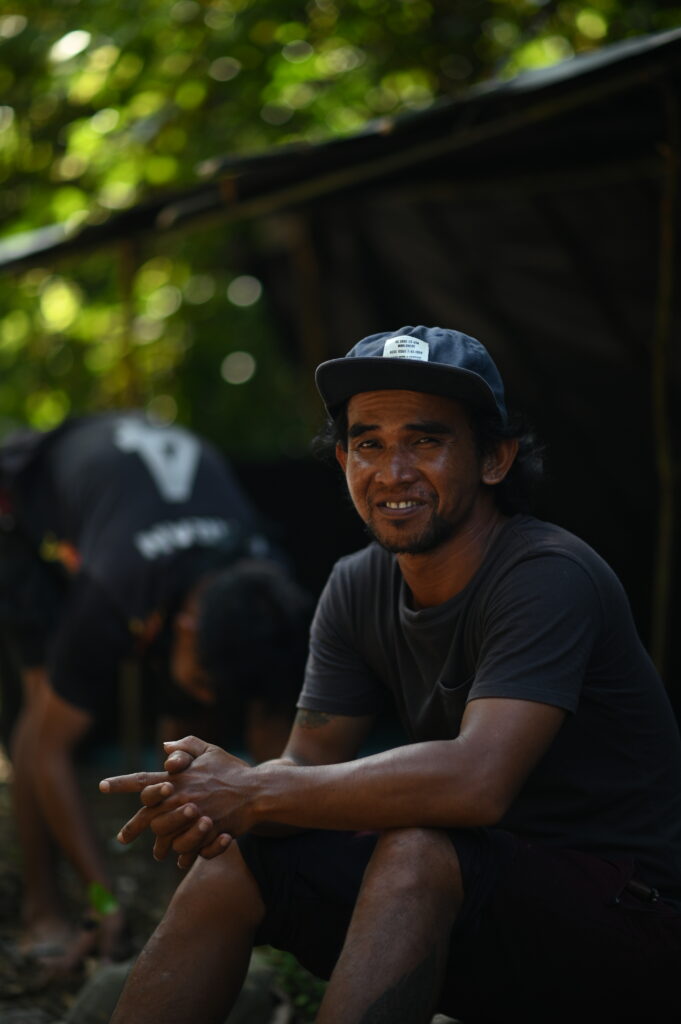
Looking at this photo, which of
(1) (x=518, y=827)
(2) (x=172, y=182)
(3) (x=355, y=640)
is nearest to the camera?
(1) (x=518, y=827)

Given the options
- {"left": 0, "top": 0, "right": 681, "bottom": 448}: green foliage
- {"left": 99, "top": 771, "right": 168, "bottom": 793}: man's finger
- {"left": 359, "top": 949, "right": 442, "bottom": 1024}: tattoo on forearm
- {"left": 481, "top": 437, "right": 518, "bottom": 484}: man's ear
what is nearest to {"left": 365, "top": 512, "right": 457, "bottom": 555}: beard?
{"left": 481, "top": 437, "right": 518, "bottom": 484}: man's ear

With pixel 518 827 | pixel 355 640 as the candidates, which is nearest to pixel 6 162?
pixel 355 640

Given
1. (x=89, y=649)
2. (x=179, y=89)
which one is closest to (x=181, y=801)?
(x=89, y=649)

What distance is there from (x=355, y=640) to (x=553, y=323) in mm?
3074

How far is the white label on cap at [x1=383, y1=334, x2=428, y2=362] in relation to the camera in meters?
2.37

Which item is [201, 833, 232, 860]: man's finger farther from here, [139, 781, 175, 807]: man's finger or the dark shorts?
the dark shorts

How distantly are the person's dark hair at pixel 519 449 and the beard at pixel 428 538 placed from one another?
16 centimetres

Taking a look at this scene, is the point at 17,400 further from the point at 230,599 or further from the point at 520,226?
the point at 230,599

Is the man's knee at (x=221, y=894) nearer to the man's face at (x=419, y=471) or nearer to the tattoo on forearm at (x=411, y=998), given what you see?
the tattoo on forearm at (x=411, y=998)

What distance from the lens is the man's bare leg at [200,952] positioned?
2.19 m

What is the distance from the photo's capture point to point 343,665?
8.61ft

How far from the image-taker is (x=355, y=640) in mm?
2615

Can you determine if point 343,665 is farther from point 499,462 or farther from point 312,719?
point 499,462

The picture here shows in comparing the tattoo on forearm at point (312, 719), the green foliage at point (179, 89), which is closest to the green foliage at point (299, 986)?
the tattoo on forearm at point (312, 719)
